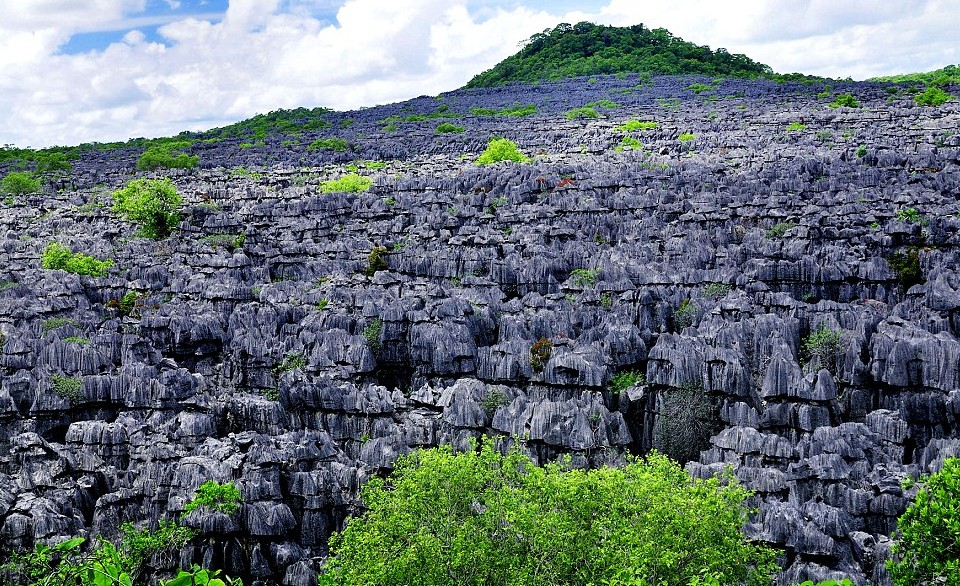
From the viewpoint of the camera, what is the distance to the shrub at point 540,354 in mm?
36312

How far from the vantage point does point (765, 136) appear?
8288cm

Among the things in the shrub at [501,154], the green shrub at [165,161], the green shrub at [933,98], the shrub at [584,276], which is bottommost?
the shrub at [584,276]

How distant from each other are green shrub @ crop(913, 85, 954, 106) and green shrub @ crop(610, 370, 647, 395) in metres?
73.4

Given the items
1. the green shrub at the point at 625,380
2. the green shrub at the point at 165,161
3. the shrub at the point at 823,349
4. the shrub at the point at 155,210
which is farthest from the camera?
the green shrub at the point at 165,161

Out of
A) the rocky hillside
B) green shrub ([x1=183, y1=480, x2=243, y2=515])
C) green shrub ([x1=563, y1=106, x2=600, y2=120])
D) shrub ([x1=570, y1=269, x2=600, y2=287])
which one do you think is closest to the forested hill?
green shrub ([x1=563, y1=106, x2=600, y2=120])

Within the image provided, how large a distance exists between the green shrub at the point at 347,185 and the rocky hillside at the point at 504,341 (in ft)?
9.25

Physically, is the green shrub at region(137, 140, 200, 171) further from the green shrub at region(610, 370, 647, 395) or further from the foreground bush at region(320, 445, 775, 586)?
the foreground bush at region(320, 445, 775, 586)

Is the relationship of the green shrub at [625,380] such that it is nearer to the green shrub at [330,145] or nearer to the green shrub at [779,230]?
the green shrub at [779,230]

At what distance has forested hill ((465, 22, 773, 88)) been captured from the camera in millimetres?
157875

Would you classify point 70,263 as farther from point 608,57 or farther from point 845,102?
point 608,57

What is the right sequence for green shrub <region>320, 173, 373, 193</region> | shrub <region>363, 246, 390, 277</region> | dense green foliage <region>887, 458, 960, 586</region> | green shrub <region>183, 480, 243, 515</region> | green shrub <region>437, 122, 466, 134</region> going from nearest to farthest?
1. dense green foliage <region>887, 458, 960, 586</region>
2. green shrub <region>183, 480, 243, 515</region>
3. shrub <region>363, 246, 390, 277</region>
4. green shrub <region>320, 173, 373, 193</region>
5. green shrub <region>437, 122, 466, 134</region>

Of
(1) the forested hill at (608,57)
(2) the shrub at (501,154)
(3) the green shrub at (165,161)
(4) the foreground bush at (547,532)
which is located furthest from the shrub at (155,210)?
(1) the forested hill at (608,57)

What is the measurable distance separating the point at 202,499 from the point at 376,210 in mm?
41771

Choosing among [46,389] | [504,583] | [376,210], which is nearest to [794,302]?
[504,583]
